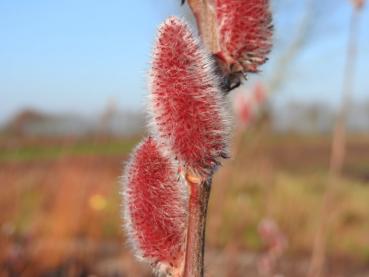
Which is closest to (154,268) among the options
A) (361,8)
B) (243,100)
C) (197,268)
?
(197,268)

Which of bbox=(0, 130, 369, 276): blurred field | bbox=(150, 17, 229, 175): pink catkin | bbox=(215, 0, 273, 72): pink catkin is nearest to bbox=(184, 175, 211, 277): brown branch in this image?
bbox=(150, 17, 229, 175): pink catkin

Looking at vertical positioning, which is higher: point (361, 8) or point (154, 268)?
point (154, 268)

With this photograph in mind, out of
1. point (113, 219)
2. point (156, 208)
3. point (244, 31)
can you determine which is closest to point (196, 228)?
point (156, 208)

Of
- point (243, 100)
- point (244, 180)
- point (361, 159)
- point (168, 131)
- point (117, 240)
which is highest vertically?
point (168, 131)

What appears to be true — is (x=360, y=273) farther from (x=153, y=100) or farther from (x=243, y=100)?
(x=153, y=100)

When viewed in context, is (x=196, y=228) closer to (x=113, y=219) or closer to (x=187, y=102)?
(x=187, y=102)

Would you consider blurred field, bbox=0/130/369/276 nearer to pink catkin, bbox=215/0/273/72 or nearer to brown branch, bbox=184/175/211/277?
pink catkin, bbox=215/0/273/72
